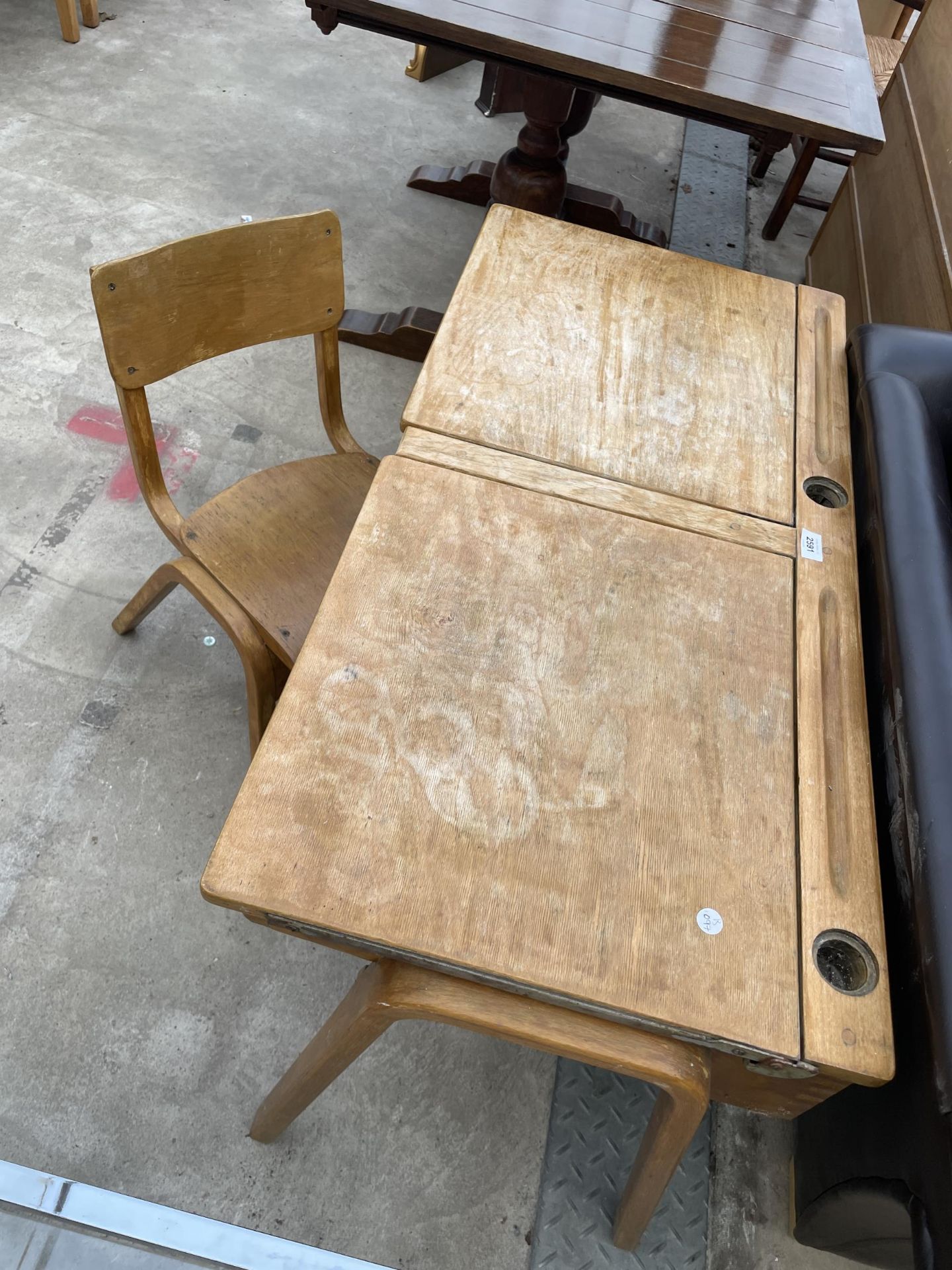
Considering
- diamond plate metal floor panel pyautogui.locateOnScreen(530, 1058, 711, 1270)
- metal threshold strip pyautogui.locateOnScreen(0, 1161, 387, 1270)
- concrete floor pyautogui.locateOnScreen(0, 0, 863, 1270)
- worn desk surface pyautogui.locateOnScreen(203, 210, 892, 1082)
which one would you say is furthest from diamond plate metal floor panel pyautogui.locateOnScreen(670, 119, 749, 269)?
metal threshold strip pyautogui.locateOnScreen(0, 1161, 387, 1270)

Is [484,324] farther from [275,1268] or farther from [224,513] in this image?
[275,1268]

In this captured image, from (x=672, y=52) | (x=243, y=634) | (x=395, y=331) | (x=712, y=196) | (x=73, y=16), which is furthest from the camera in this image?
(x=712, y=196)

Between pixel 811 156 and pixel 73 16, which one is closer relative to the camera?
pixel 811 156

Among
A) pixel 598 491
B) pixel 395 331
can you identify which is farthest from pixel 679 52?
pixel 598 491

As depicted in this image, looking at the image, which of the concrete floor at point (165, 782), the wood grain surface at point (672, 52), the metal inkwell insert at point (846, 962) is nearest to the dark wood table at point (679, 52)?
the wood grain surface at point (672, 52)

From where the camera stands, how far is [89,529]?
204cm

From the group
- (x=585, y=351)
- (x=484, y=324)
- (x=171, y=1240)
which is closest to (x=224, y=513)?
(x=484, y=324)

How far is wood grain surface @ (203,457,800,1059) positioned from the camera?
798mm

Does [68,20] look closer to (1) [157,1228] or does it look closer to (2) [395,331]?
(2) [395,331]

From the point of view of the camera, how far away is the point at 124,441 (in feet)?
7.31

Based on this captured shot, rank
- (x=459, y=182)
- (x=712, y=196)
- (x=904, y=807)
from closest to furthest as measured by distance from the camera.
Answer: (x=904, y=807), (x=459, y=182), (x=712, y=196)

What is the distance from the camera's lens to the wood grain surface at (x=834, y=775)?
0.80m

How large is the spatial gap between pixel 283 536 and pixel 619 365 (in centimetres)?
62

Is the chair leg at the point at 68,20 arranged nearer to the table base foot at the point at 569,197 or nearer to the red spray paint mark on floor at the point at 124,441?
the table base foot at the point at 569,197
